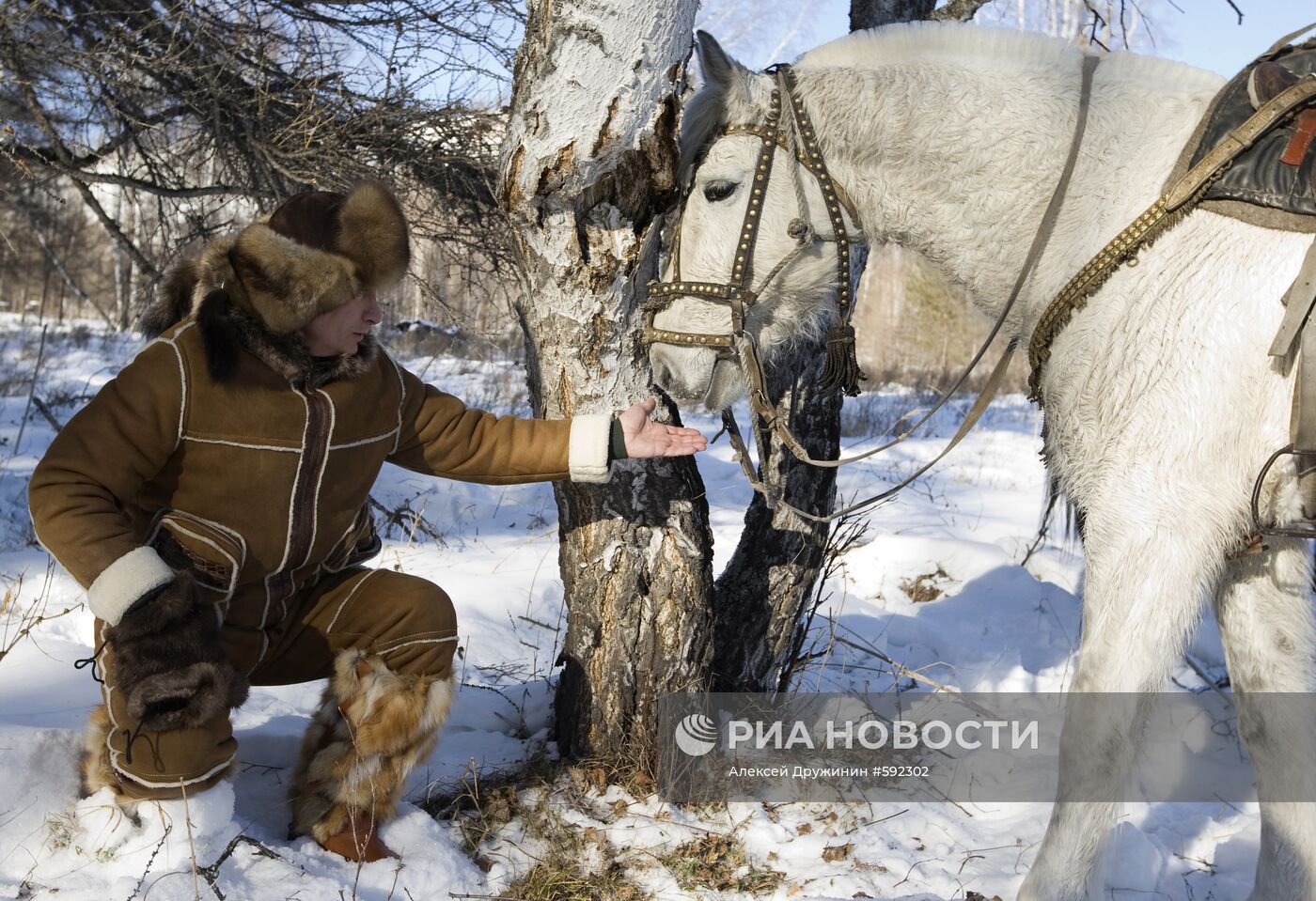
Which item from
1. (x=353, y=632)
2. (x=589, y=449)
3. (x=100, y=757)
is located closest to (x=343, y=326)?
(x=589, y=449)

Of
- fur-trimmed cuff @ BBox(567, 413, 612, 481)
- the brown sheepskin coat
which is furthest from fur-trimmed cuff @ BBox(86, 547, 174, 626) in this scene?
fur-trimmed cuff @ BBox(567, 413, 612, 481)

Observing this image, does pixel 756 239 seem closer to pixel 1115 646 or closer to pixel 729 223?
pixel 729 223

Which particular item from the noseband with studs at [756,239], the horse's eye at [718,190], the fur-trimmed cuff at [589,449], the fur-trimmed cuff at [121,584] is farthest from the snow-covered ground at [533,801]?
the horse's eye at [718,190]

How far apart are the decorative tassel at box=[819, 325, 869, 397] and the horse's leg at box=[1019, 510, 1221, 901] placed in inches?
28.1

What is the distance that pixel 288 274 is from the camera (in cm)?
194

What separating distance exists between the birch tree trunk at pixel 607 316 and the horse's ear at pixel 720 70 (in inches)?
2.2

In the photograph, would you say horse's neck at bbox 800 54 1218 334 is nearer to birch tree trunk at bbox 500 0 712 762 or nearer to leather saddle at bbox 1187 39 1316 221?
leather saddle at bbox 1187 39 1316 221

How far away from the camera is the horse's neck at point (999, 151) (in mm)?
2113

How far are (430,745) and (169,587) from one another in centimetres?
77

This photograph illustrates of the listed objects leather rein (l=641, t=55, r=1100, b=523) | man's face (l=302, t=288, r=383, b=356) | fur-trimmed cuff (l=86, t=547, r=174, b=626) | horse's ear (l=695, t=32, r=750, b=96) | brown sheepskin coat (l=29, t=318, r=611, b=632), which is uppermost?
horse's ear (l=695, t=32, r=750, b=96)

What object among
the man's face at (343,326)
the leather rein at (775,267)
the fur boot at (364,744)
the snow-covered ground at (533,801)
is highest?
the leather rein at (775,267)

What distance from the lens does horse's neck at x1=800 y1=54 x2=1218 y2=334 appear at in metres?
2.11

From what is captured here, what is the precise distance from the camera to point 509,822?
2430 millimetres

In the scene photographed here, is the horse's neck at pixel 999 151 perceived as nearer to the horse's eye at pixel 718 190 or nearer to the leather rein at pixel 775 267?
the leather rein at pixel 775 267
